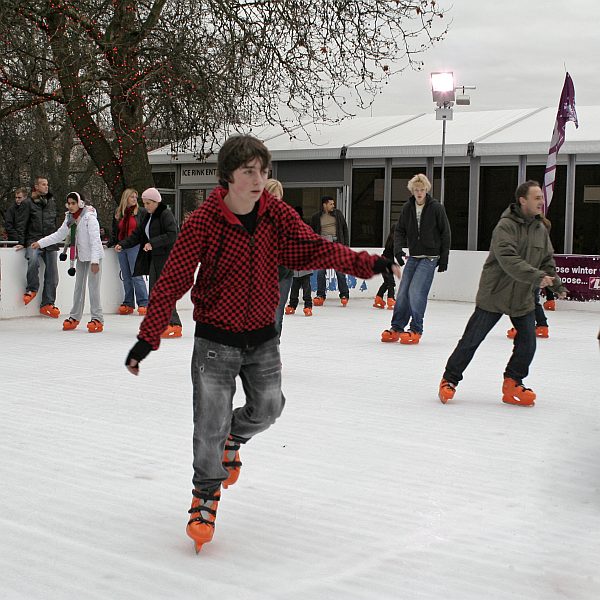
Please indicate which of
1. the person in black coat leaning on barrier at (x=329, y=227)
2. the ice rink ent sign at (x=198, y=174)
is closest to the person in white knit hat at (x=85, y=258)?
the person in black coat leaning on barrier at (x=329, y=227)

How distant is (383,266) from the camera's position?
4.02 metres

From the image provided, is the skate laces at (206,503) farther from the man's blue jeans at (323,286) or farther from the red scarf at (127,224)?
the man's blue jeans at (323,286)

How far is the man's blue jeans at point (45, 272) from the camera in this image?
1384cm

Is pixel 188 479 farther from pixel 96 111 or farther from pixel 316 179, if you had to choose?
pixel 316 179

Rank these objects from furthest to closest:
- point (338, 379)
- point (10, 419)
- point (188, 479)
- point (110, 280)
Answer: point (110, 280), point (338, 379), point (10, 419), point (188, 479)

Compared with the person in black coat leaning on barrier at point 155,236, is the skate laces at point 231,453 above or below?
below

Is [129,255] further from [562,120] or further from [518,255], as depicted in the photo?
[518,255]

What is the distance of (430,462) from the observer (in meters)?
5.63

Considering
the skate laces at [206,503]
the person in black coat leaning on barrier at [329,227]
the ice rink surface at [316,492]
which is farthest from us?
the person in black coat leaning on barrier at [329,227]

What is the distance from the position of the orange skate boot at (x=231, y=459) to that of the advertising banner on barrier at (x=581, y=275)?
13.6 m

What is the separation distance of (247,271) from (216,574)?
3.57 ft

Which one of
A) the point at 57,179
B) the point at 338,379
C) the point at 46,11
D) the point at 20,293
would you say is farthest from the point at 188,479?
the point at 57,179

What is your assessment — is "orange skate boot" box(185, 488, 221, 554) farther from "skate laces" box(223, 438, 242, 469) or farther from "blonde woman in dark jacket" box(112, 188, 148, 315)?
"blonde woman in dark jacket" box(112, 188, 148, 315)

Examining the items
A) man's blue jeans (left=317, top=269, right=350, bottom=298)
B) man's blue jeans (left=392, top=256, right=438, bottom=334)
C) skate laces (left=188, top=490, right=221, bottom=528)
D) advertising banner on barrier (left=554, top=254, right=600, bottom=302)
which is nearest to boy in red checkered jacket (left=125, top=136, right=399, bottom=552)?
skate laces (left=188, top=490, right=221, bottom=528)
